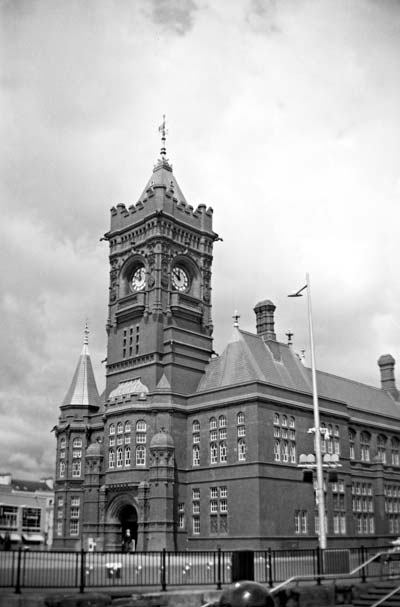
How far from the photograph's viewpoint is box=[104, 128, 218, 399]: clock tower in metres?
58.6

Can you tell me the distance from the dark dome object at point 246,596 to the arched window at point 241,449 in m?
37.8

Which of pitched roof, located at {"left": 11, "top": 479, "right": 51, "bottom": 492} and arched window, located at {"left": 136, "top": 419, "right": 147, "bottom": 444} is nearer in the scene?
arched window, located at {"left": 136, "top": 419, "right": 147, "bottom": 444}

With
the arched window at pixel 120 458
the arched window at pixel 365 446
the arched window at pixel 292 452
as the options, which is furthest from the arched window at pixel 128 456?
the arched window at pixel 365 446

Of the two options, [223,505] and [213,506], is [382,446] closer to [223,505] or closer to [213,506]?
[223,505]

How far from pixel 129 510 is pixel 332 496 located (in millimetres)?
17005

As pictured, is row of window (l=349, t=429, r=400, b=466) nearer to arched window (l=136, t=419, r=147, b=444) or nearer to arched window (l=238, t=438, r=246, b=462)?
arched window (l=238, t=438, r=246, b=462)

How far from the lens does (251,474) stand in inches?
1991

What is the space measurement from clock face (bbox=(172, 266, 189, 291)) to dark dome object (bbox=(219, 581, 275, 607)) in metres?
47.8

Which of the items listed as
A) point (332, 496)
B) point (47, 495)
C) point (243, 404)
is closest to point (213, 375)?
point (243, 404)

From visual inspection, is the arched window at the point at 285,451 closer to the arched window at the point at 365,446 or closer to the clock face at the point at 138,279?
the arched window at the point at 365,446

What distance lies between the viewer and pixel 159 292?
196 feet

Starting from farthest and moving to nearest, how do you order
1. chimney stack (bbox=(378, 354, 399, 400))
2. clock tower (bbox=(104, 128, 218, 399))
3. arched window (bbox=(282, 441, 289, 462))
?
chimney stack (bbox=(378, 354, 399, 400))
clock tower (bbox=(104, 128, 218, 399))
arched window (bbox=(282, 441, 289, 462))

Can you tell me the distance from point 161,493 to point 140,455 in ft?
13.0

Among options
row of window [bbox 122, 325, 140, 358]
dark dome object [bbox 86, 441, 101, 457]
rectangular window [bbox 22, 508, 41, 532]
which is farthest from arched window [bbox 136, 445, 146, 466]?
rectangular window [bbox 22, 508, 41, 532]
